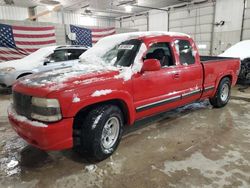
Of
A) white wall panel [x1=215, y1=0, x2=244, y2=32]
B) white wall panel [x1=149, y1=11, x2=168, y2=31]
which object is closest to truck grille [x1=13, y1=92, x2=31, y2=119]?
white wall panel [x1=215, y1=0, x2=244, y2=32]

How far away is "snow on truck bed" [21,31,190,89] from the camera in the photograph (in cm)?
267

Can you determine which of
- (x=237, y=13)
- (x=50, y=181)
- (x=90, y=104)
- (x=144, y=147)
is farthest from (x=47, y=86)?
(x=237, y=13)

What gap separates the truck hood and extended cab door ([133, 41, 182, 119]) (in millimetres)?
479

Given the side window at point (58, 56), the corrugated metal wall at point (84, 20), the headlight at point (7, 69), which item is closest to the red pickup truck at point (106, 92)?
the side window at point (58, 56)

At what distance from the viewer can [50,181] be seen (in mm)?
2459

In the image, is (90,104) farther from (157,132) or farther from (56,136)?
(157,132)

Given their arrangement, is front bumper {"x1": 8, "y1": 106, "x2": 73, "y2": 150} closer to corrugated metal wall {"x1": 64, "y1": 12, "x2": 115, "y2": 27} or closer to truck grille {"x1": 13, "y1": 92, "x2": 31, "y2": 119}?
truck grille {"x1": 13, "y1": 92, "x2": 31, "y2": 119}

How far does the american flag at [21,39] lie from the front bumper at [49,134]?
28.0ft

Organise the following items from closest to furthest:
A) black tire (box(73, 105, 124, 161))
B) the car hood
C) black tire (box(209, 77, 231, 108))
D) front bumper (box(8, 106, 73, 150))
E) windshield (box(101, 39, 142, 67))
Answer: front bumper (box(8, 106, 73, 150))
black tire (box(73, 105, 124, 161))
windshield (box(101, 39, 142, 67))
black tire (box(209, 77, 231, 108))
the car hood

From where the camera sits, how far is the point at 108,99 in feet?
9.00

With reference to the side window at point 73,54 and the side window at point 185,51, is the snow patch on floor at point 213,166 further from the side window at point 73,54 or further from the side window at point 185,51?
the side window at point 73,54

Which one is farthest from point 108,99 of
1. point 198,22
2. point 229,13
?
point 198,22

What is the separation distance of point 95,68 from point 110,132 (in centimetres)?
97

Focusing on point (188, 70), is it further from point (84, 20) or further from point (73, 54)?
point (84, 20)
